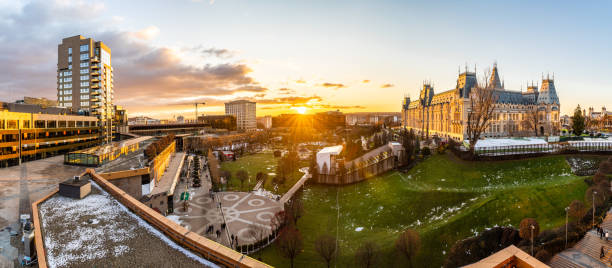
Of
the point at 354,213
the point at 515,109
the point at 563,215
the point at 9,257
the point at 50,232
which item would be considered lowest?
the point at 354,213

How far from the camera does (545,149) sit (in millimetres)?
35719

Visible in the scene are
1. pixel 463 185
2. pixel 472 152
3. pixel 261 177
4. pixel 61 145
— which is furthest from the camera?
pixel 261 177

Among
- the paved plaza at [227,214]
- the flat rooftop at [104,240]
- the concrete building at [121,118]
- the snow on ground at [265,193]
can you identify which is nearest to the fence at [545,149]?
the snow on ground at [265,193]

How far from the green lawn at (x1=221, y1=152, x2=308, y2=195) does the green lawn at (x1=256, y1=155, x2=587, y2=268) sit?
7.22m

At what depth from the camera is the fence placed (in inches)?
1359

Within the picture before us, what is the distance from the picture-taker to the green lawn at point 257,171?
153 ft

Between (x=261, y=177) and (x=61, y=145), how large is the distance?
3387 cm

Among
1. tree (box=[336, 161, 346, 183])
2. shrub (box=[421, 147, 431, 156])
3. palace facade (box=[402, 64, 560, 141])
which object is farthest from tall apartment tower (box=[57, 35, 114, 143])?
palace facade (box=[402, 64, 560, 141])

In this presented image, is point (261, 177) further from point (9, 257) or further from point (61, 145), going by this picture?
point (9, 257)

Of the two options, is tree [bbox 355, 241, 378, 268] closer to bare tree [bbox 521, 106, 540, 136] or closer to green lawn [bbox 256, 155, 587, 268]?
green lawn [bbox 256, 155, 587, 268]

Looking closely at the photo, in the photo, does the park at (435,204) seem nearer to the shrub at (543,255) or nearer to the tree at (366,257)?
the tree at (366,257)

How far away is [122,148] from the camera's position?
41.4 meters

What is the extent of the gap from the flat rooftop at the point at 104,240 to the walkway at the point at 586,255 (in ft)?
73.7

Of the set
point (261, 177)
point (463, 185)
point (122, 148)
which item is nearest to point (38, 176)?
point (122, 148)
